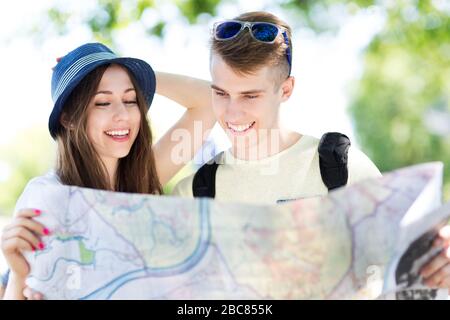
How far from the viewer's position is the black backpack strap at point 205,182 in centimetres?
208

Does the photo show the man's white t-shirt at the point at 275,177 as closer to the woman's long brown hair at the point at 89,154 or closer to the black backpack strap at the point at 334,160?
the black backpack strap at the point at 334,160

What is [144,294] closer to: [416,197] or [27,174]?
[416,197]

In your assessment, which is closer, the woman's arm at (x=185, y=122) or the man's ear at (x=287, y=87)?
the man's ear at (x=287, y=87)

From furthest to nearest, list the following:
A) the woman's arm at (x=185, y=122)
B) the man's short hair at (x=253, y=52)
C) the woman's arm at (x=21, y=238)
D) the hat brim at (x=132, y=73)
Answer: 1. the woman's arm at (x=185, y=122)
2. the man's short hair at (x=253, y=52)
3. the hat brim at (x=132, y=73)
4. the woman's arm at (x=21, y=238)

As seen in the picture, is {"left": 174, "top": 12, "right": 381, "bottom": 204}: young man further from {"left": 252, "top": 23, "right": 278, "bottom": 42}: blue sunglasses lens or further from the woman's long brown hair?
the woman's long brown hair

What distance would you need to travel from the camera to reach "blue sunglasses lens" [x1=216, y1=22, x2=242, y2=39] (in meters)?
2.17

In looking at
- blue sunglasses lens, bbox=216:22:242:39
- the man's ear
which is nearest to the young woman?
blue sunglasses lens, bbox=216:22:242:39

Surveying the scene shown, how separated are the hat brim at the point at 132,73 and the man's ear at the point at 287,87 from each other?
15.6 inches

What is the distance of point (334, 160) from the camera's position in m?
1.98

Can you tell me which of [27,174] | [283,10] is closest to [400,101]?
[27,174]

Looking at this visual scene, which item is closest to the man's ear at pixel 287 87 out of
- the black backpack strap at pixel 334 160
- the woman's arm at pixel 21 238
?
the black backpack strap at pixel 334 160

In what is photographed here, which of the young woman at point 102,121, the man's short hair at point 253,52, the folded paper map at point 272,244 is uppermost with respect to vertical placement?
the man's short hair at point 253,52

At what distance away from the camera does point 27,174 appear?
2522 centimetres

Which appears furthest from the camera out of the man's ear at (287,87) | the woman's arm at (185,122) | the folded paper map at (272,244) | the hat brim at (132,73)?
the woman's arm at (185,122)
